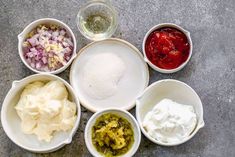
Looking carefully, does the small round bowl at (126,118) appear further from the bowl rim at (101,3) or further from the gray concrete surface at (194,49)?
the bowl rim at (101,3)

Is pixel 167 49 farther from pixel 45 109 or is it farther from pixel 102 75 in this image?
pixel 45 109

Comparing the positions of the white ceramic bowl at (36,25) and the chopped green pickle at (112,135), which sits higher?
the white ceramic bowl at (36,25)

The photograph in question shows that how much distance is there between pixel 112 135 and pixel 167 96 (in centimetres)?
18

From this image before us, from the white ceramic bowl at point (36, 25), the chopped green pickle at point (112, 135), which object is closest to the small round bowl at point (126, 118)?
the chopped green pickle at point (112, 135)

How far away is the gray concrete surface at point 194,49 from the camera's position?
1472 mm

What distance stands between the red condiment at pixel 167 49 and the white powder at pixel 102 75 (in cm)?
8

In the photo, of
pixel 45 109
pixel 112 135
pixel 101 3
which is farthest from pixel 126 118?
pixel 101 3

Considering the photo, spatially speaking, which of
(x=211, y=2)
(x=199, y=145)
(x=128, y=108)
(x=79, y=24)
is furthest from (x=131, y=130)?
(x=211, y=2)

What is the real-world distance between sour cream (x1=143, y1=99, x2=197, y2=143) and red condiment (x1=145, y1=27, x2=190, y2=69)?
0.11 m

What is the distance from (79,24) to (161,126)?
1.11 feet

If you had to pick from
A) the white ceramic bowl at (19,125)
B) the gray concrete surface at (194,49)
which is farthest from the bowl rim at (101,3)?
the white ceramic bowl at (19,125)

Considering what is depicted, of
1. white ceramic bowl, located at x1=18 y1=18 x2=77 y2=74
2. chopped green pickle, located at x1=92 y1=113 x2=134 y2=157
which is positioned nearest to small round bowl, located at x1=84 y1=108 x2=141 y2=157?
chopped green pickle, located at x1=92 y1=113 x2=134 y2=157

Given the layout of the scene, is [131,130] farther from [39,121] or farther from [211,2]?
[211,2]

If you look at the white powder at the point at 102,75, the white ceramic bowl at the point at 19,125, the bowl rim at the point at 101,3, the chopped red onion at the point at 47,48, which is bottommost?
the white ceramic bowl at the point at 19,125
